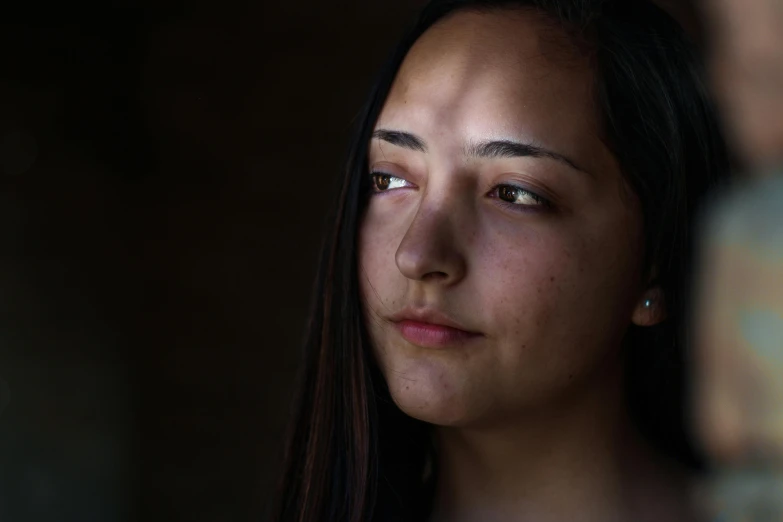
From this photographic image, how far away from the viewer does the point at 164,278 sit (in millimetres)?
3365

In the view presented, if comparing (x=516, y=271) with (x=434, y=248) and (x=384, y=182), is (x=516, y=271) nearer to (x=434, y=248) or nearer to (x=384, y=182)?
(x=434, y=248)

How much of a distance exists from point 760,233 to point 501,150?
0.69 meters

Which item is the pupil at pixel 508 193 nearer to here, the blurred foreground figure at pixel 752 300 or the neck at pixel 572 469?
the neck at pixel 572 469

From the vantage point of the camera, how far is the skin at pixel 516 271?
1387 millimetres

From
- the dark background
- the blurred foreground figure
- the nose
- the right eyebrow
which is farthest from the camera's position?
the dark background

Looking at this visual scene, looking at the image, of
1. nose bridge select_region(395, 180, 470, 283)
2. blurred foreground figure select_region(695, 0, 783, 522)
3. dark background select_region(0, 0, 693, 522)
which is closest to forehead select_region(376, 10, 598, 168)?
nose bridge select_region(395, 180, 470, 283)

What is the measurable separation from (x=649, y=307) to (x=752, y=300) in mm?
806

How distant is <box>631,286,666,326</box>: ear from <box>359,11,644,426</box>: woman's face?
1.1 inches

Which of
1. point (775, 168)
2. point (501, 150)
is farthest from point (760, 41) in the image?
point (501, 150)

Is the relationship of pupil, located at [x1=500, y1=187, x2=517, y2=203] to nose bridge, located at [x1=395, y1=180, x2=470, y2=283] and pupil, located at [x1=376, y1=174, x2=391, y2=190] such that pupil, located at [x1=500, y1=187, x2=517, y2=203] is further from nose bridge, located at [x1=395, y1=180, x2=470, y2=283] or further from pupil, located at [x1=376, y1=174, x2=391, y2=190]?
pupil, located at [x1=376, y1=174, x2=391, y2=190]

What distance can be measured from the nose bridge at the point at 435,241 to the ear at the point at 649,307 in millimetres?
334

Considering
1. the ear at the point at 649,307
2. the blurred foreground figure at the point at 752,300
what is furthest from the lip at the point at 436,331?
the blurred foreground figure at the point at 752,300

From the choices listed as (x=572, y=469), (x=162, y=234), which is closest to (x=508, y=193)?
(x=572, y=469)

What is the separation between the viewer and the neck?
1.51 meters
